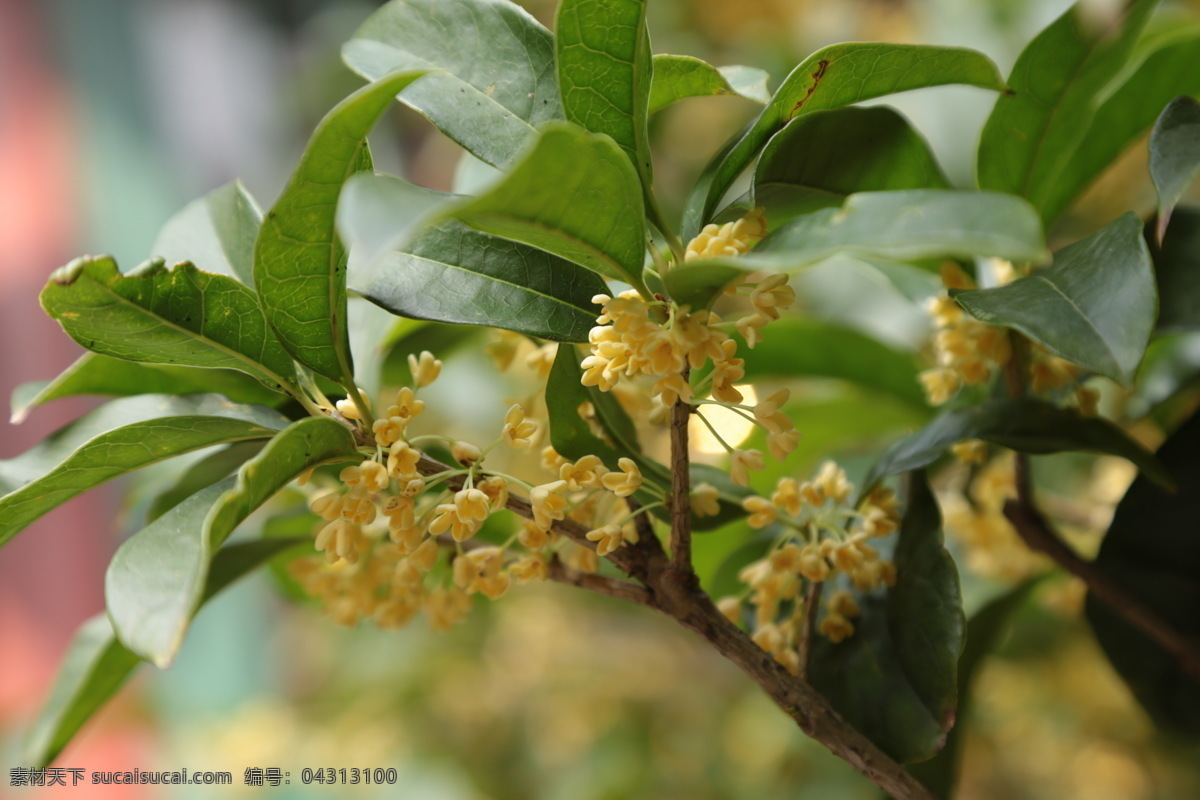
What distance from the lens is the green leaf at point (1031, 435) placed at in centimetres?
44

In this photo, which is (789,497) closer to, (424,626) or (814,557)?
(814,557)

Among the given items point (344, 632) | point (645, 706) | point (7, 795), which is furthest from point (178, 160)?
point (645, 706)

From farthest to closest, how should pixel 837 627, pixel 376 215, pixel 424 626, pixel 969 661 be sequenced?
pixel 424 626, pixel 969 661, pixel 837 627, pixel 376 215

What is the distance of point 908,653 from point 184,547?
0.33 m

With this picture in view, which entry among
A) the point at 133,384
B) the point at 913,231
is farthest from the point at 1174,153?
the point at 133,384

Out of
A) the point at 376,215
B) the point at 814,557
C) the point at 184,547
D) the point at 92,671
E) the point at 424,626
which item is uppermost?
the point at 376,215

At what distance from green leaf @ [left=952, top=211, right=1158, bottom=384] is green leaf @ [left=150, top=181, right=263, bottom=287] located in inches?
13.4

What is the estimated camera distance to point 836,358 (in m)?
0.71

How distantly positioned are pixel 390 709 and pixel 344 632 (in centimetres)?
34

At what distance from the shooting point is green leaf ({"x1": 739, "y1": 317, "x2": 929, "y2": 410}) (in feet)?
2.27

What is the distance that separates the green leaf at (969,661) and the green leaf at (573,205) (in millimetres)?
388

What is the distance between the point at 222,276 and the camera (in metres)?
0.37

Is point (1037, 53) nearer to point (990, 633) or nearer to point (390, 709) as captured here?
point (990, 633)

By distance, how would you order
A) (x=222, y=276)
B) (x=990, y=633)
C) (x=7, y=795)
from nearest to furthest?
(x=222, y=276)
(x=990, y=633)
(x=7, y=795)
